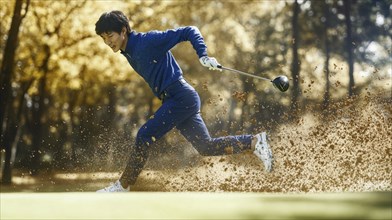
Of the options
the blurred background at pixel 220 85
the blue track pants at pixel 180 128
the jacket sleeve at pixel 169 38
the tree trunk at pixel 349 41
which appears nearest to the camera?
the jacket sleeve at pixel 169 38

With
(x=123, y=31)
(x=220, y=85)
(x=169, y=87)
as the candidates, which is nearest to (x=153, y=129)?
(x=169, y=87)

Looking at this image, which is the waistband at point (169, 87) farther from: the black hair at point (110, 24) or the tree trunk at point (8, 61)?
the tree trunk at point (8, 61)

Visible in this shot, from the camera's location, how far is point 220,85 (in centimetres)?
3894

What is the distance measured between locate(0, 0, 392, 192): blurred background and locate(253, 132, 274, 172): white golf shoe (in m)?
0.80

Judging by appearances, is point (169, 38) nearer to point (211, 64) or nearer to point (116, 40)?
point (116, 40)

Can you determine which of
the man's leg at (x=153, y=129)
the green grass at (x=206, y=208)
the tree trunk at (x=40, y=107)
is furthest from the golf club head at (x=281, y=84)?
the tree trunk at (x=40, y=107)

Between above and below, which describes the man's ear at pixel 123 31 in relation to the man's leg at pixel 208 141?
above

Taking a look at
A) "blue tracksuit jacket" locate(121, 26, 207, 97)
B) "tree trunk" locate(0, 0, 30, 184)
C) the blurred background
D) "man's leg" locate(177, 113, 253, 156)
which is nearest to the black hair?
"blue tracksuit jacket" locate(121, 26, 207, 97)

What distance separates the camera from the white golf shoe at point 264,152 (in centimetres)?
752

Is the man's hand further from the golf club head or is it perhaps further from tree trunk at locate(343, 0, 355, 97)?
tree trunk at locate(343, 0, 355, 97)

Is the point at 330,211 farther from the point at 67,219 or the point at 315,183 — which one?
the point at 315,183

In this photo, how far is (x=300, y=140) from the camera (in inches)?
376

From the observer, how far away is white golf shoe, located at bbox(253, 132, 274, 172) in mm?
7523

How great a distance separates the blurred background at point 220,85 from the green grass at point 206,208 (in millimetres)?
3325
